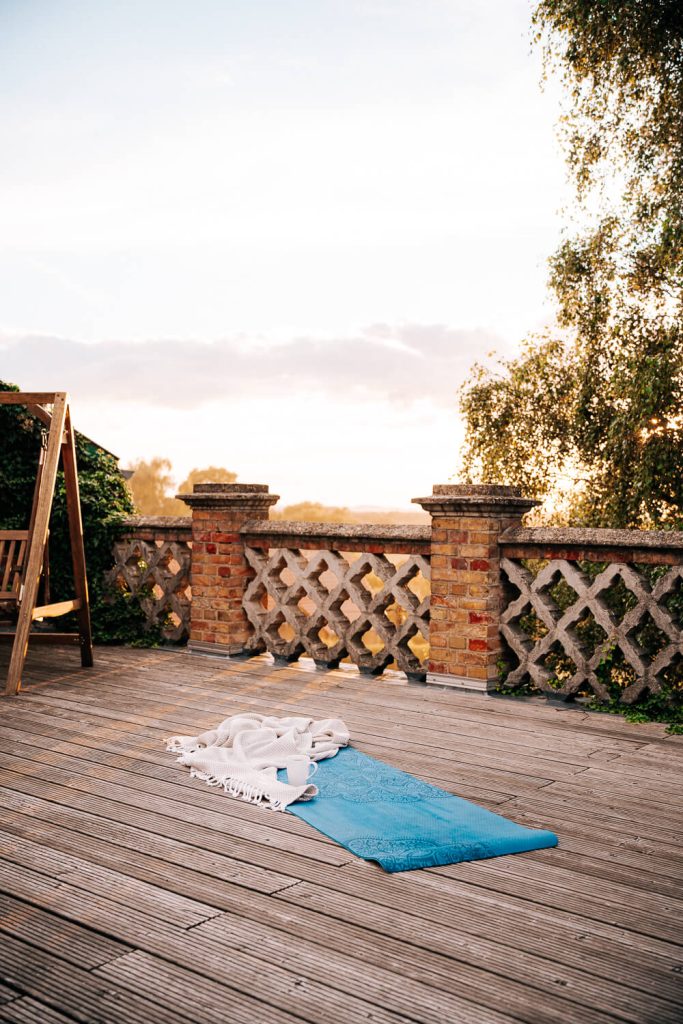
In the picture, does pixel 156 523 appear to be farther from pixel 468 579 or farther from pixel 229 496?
pixel 468 579

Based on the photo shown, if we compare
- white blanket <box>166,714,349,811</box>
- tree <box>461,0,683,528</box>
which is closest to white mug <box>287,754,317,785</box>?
white blanket <box>166,714,349,811</box>

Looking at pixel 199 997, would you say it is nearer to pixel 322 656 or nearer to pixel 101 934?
pixel 101 934

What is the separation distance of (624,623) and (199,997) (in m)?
3.29

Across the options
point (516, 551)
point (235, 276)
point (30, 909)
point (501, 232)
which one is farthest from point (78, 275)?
point (30, 909)

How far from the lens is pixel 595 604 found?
185 inches

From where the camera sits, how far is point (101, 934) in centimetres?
215

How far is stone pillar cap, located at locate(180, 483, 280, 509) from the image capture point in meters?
6.05

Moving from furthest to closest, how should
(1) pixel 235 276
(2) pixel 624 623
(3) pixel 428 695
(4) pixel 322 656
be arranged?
(1) pixel 235 276 < (4) pixel 322 656 < (3) pixel 428 695 < (2) pixel 624 623

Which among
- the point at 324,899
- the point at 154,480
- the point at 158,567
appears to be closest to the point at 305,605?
the point at 158,567

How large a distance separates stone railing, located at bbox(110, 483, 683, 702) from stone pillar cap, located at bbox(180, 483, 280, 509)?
0.01 metres

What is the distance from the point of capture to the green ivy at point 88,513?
22.0 ft

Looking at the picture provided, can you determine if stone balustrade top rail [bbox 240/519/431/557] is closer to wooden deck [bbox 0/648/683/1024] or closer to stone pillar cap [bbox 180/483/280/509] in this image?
stone pillar cap [bbox 180/483/280/509]

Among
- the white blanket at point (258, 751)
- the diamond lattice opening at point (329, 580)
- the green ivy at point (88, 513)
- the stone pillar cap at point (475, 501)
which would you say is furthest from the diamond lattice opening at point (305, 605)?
the white blanket at point (258, 751)

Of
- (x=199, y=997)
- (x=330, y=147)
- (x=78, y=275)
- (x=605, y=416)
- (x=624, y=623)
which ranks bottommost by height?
(x=199, y=997)
